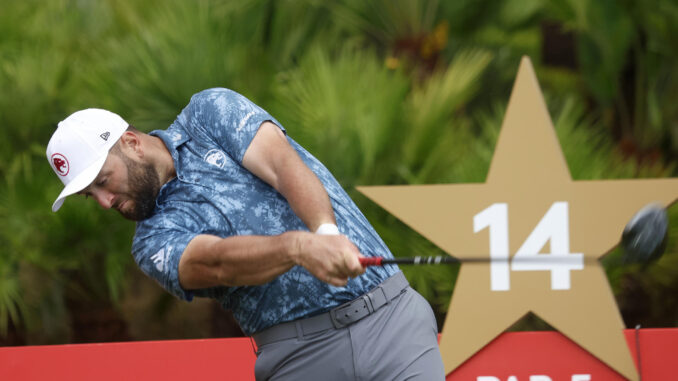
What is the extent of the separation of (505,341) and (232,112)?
6.17ft

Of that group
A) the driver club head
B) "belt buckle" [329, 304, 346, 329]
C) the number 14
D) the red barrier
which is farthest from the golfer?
the number 14

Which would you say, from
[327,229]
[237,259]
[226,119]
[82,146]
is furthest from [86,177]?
[327,229]

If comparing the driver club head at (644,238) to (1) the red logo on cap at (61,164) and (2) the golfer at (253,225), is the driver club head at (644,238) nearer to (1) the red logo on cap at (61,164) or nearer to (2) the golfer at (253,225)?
(2) the golfer at (253,225)

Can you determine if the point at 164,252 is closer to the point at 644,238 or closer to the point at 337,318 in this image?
the point at 337,318

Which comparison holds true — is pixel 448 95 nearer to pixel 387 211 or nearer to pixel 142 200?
pixel 387 211

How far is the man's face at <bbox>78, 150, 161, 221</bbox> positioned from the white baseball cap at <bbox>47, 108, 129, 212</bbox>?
31 mm

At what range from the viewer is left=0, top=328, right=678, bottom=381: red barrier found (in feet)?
12.0

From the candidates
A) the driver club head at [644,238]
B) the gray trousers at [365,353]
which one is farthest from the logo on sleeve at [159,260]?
the driver club head at [644,238]

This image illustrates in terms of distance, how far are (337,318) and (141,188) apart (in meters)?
0.74

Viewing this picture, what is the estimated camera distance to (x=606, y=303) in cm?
397

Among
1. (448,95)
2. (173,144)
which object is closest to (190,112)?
(173,144)

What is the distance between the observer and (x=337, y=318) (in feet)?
8.30

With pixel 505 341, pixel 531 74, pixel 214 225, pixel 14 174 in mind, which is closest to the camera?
pixel 214 225

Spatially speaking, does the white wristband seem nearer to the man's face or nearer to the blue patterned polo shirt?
the blue patterned polo shirt
